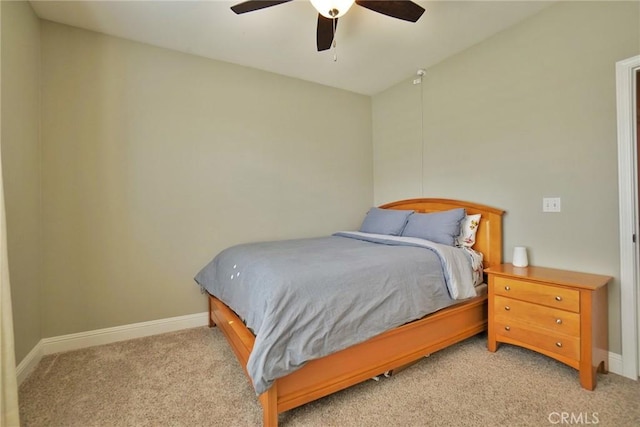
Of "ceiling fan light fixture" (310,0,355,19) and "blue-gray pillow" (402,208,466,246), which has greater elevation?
"ceiling fan light fixture" (310,0,355,19)

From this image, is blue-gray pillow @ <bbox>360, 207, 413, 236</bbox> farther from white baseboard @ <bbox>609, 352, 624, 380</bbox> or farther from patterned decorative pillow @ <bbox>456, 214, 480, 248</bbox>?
white baseboard @ <bbox>609, 352, 624, 380</bbox>

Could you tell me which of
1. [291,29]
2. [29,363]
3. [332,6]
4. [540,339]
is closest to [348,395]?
[540,339]

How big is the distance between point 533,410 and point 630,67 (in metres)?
2.15

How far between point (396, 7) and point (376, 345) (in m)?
2.10

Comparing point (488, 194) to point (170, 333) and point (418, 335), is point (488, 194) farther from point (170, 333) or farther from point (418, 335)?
point (170, 333)

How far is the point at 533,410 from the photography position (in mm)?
1518

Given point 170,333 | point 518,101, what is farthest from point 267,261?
point 518,101

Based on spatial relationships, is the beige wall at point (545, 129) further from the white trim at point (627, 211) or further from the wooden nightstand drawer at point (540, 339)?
the wooden nightstand drawer at point (540, 339)

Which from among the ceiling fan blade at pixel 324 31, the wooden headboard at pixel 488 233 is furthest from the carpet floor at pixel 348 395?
the ceiling fan blade at pixel 324 31

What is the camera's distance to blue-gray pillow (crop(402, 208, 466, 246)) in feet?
8.13

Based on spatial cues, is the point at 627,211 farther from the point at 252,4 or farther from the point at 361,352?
the point at 252,4

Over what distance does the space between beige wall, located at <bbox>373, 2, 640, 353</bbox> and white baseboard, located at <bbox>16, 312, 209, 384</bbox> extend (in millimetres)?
2827

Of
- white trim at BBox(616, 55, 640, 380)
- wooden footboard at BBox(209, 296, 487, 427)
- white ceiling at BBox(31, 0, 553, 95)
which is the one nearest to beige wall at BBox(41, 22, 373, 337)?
white ceiling at BBox(31, 0, 553, 95)

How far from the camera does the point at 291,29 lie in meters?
2.40
